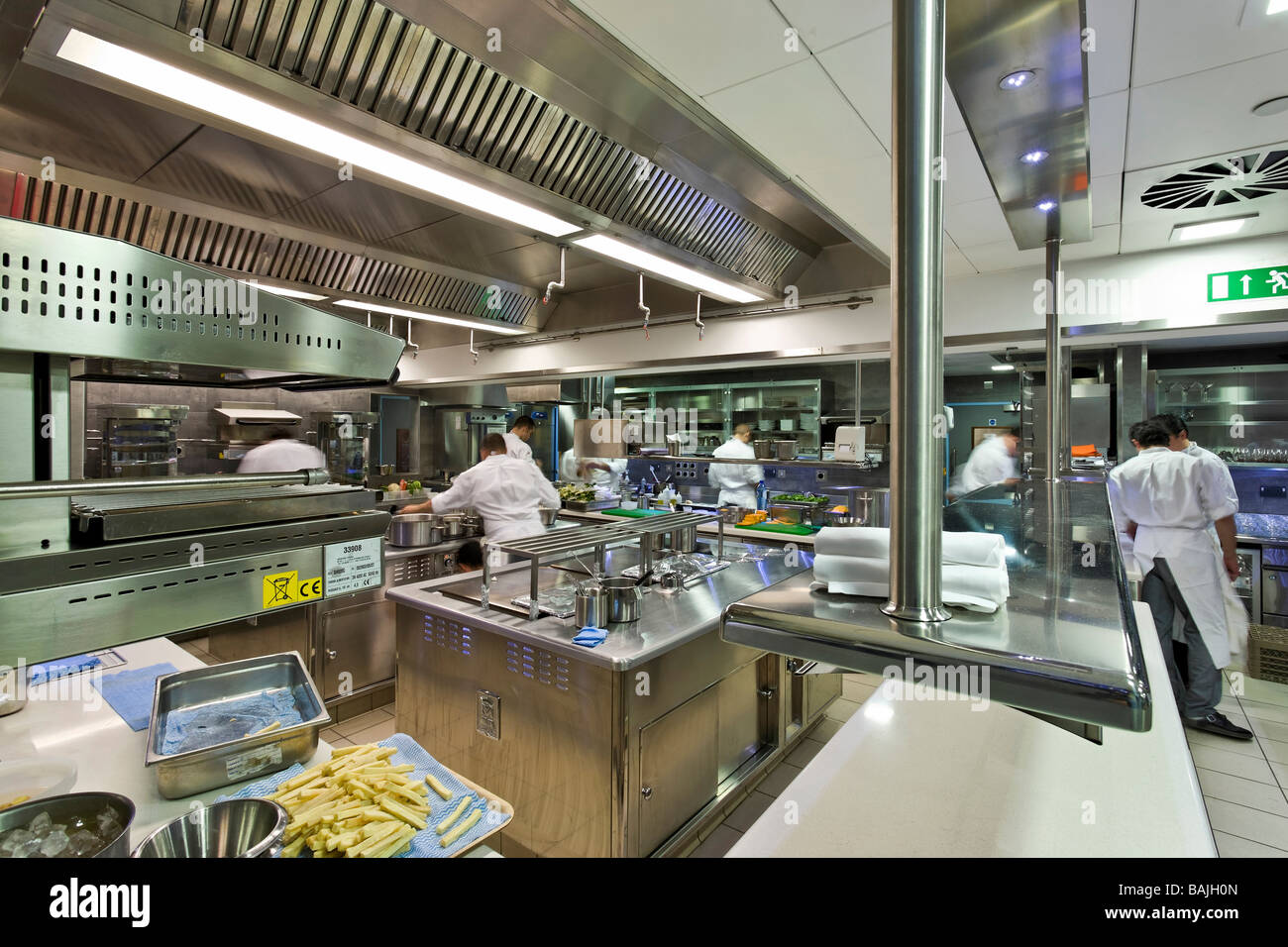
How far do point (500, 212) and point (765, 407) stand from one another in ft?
15.6

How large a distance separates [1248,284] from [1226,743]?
2630 millimetres

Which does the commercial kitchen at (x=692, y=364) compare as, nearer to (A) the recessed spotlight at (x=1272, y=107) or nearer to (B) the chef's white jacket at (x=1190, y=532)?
(A) the recessed spotlight at (x=1272, y=107)

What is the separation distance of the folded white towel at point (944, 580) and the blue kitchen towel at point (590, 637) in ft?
5.70

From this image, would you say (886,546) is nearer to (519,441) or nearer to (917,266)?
(917,266)

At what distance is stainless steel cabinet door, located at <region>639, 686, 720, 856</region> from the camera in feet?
7.61

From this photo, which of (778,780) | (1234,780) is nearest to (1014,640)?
(778,780)

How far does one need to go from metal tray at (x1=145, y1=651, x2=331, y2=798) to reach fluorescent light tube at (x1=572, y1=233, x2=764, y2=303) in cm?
214

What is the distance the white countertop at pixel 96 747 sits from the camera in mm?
1362

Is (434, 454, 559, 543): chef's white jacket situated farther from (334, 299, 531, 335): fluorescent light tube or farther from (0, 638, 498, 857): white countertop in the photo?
(0, 638, 498, 857): white countertop

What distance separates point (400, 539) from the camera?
4.31 metres

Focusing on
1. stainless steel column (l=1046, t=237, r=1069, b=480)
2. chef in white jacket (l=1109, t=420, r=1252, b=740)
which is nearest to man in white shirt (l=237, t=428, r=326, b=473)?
stainless steel column (l=1046, t=237, r=1069, b=480)

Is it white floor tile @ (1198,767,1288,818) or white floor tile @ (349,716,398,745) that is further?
white floor tile @ (349,716,398,745)
